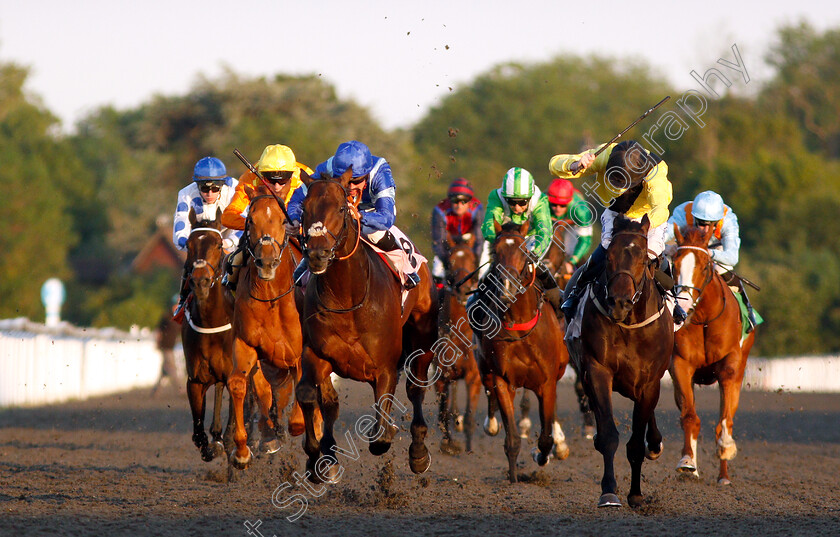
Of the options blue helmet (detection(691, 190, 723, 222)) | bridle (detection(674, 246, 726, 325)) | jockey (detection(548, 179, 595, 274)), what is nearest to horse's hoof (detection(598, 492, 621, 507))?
bridle (detection(674, 246, 726, 325))

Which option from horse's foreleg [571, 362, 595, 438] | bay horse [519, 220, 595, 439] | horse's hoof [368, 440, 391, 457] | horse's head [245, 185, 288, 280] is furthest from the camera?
horse's foreleg [571, 362, 595, 438]

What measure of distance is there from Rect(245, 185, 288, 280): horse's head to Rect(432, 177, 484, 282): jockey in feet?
12.6

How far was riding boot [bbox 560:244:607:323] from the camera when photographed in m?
Result: 7.95

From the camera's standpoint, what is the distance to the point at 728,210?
1029cm

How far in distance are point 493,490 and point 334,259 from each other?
8.76 ft

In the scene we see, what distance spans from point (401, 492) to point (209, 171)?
3.09 m

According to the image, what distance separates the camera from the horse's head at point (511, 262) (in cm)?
867

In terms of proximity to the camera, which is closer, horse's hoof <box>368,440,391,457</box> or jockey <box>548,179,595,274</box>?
horse's hoof <box>368,440,391,457</box>

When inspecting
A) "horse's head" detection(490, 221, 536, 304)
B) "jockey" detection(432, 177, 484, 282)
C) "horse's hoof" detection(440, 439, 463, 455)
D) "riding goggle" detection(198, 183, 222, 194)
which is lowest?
"horse's hoof" detection(440, 439, 463, 455)

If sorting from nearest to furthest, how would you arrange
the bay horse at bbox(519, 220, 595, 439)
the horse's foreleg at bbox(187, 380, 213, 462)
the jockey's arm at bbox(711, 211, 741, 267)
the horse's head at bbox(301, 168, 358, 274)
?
the horse's head at bbox(301, 168, 358, 274), the horse's foreleg at bbox(187, 380, 213, 462), the jockey's arm at bbox(711, 211, 741, 267), the bay horse at bbox(519, 220, 595, 439)

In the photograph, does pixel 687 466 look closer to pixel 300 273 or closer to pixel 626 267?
pixel 626 267

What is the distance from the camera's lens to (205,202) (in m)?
9.27

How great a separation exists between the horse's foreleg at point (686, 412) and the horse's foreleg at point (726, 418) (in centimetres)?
20

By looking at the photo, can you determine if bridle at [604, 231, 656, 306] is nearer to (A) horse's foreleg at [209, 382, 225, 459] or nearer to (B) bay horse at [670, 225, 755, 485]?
(B) bay horse at [670, 225, 755, 485]
